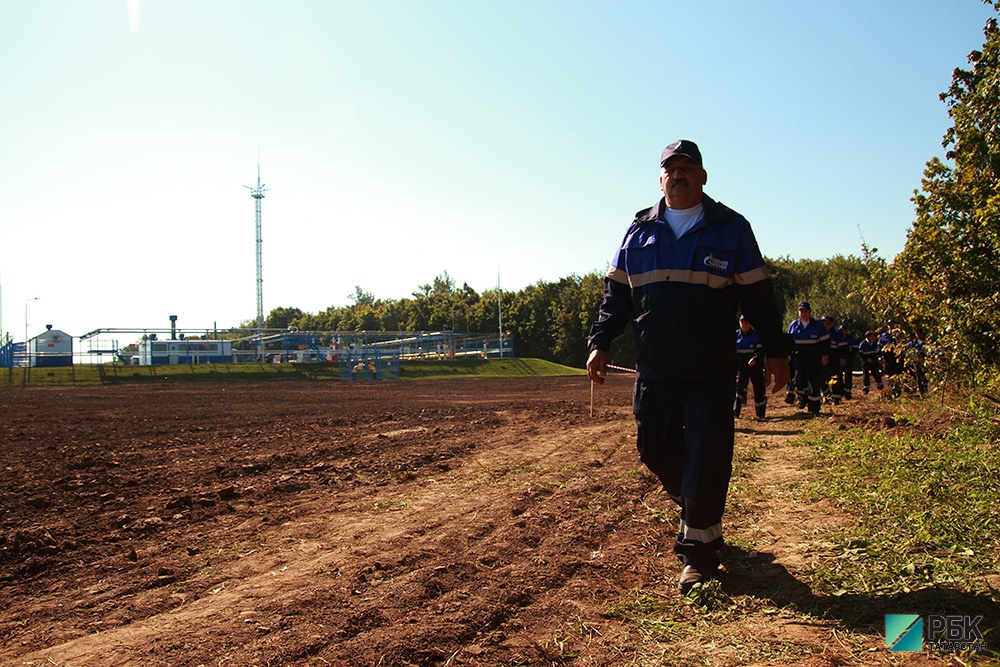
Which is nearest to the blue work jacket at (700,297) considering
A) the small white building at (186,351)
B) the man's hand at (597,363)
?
the man's hand at (597,363)

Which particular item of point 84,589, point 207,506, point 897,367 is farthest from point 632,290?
point 897,367

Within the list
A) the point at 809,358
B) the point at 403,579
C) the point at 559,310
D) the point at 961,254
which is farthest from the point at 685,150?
the point at 559,310

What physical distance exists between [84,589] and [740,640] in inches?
138

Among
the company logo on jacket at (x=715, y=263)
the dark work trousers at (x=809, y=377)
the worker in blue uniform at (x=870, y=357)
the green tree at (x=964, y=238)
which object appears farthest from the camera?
the worker in blue uniform at (x=870, y=357)

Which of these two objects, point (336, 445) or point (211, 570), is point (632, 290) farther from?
point (336, 445)

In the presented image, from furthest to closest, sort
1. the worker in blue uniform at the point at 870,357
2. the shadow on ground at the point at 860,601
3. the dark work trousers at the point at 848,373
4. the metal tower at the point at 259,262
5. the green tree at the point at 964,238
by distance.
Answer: the metal tower at the point at 259,262 → the worker in blue uniform at the point at 870,357 → the dark work trousers at the point at 848,373 → the green tree at the point at 964,238 → the shadow on ground at the point at 860,601

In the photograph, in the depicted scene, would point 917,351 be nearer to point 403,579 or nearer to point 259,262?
point 403,579

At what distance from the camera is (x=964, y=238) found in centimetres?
817

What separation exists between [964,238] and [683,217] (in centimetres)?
664

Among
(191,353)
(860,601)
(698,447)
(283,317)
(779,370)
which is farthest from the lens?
(283,317)

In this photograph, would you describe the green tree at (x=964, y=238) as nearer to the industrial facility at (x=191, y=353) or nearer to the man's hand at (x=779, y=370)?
the man's hand at (x=779, y=370)

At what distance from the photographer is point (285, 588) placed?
3.40 m

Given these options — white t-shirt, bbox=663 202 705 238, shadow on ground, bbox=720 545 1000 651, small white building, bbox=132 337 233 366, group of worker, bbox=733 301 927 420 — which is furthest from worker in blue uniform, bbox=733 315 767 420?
small white building, bbox=132 337 233 366

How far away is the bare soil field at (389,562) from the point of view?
2.65 m
